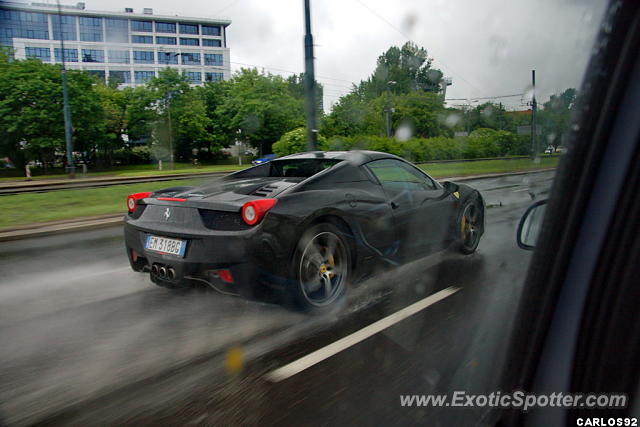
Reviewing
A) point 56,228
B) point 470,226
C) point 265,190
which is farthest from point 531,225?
point 56,228

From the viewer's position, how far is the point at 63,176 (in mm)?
12898

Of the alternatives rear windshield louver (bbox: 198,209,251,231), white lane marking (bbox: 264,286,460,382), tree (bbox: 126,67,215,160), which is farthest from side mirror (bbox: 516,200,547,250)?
tree (bbox: 126,67,215,160)

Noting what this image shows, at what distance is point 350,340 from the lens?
306 cm

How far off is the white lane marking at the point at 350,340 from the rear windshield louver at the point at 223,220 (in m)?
1.05

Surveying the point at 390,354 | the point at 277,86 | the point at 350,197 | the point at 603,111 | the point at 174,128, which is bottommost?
the point at 390,354

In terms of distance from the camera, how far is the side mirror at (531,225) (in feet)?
4.20

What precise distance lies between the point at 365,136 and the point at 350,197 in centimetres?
821

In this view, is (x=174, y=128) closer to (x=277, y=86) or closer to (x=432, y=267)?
(x=277, y=86)

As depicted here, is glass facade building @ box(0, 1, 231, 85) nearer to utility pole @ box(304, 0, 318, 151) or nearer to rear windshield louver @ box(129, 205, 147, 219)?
rear windshield louver @ box(129, 205, 147, 219)

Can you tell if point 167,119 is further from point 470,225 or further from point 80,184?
point 470,225

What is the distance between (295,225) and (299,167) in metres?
1.17

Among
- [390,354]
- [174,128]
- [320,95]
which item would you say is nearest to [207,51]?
[320,95]

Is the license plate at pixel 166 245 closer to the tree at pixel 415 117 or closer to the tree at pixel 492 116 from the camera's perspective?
the tree at pixel 492 116

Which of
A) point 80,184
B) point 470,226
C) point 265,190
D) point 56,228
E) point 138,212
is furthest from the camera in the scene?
point 80,184
